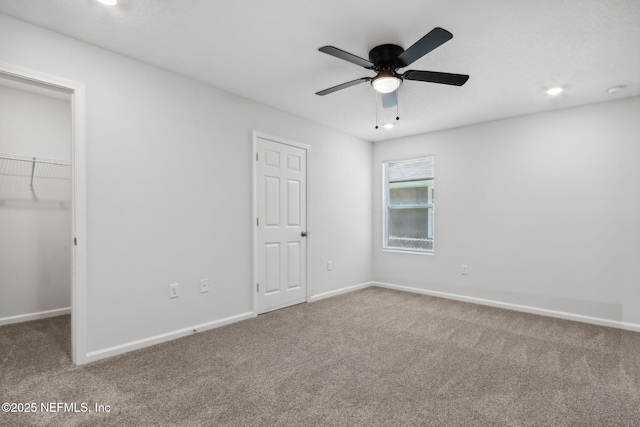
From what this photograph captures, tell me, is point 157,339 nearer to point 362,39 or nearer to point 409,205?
point 362,39

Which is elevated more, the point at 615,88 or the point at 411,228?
the point at 615,88

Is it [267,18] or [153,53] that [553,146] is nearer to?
[267,18]

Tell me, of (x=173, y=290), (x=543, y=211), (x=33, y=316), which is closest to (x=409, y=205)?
(x=543, y=211)

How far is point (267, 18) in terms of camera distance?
218cm

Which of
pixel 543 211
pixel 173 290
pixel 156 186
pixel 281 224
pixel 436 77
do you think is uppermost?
pixel 436 77

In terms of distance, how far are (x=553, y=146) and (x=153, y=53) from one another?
439 cm

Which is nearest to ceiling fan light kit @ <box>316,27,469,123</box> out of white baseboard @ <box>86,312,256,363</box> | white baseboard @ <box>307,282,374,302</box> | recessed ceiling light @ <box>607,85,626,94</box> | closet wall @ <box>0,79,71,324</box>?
recessed ceiling light @ <box>607,85,626,94</box>

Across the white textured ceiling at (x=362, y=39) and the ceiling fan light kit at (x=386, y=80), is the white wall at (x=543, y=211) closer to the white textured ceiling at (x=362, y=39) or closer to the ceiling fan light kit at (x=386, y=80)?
the white textured ceiling at (x=362, y=39)

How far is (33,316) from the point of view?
140 inches

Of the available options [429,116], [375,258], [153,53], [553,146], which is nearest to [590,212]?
[553,146]

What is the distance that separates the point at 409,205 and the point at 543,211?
180 cm

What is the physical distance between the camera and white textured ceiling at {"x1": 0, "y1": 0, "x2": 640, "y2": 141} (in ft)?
6.76

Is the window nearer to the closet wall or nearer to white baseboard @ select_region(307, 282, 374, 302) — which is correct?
white baseboard @ select_region(307, 282, 374, 302)

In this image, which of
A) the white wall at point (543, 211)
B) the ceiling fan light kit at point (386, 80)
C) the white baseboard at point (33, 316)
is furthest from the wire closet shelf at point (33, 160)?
the white wall at point (543, 211)
